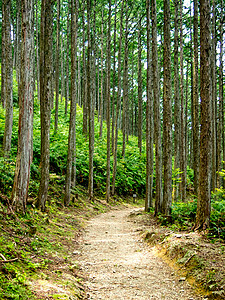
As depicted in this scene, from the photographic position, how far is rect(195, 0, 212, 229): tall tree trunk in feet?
18.6

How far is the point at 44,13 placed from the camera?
26.4ft

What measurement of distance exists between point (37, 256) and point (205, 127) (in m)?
4.52

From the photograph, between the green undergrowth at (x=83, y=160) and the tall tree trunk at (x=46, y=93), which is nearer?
the tall tree trunk at (x=46, y=93)

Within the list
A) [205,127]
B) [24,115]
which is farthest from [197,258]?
[24,115]

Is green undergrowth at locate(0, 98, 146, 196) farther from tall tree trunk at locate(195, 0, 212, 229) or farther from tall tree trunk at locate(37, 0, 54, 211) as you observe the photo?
tall tree trunk at locate(195, 0, 212, 229)

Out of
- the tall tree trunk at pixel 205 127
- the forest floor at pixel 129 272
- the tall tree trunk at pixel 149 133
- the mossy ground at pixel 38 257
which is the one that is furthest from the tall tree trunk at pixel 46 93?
the tall tree trunk at pixel 149 133

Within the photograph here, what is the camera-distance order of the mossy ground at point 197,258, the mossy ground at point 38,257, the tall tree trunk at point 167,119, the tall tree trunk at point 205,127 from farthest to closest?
the tall tree trunk at point 167,119, the tall tree trunk at point 205,127, the mossy ground at point 197,258, the mossy ground at point 38,257

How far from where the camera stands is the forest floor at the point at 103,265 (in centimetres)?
320

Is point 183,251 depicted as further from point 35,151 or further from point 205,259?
point 35,151

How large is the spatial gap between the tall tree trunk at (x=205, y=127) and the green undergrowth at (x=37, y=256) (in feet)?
10.1

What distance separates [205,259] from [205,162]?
2.36 meters

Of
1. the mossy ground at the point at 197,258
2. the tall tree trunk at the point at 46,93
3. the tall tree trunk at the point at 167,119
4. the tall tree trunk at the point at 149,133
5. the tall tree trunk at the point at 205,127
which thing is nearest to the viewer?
the mossy ground at the point at 197,258

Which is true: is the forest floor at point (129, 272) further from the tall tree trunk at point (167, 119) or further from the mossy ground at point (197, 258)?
the tall tree trunk at point (167, 119)

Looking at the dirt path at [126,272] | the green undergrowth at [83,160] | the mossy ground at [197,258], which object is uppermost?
the green undergrowth at [83,160]
